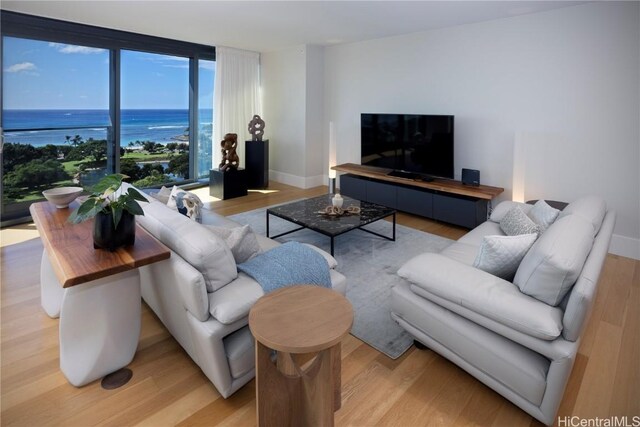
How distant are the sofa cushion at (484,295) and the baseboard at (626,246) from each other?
8.91 ft

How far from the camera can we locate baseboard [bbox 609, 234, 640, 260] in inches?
139

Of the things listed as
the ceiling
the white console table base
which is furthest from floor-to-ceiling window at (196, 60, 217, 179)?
the white console table base

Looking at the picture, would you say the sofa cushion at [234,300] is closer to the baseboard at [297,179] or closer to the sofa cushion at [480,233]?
the sofa cushion at [480,233]

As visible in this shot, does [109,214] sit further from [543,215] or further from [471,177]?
[471,177]

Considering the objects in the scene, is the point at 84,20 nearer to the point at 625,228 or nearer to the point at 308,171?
the point at 308,171

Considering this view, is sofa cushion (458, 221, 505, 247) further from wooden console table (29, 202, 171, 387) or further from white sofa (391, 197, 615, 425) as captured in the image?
wooden console table (29, 202, 171, 387)

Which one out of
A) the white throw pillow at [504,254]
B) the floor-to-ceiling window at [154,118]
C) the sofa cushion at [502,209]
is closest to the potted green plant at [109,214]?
the white throw pillow at [504,254]

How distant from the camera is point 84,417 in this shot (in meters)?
1.69

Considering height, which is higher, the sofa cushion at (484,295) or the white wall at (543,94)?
the white wall at (543,94)

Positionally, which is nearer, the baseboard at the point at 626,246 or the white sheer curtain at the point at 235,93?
the baseboard at the point at 626,246

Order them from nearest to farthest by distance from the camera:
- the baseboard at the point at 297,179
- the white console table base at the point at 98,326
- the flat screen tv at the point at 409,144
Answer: the white console table base at the point at 98,326
the flat screen tv at the point at 409,144
the baseboard at the point at 297,179

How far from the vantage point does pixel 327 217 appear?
11.8ft

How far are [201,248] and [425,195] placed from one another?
11.3 feet

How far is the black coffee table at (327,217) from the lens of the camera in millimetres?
3317
